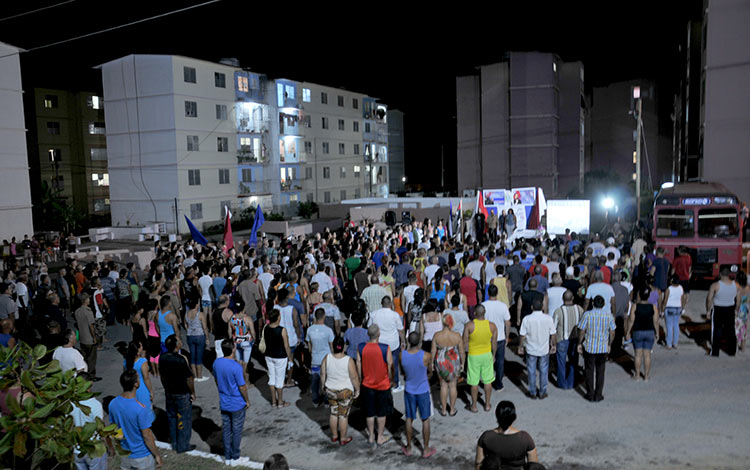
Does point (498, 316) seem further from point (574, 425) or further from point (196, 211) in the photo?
point (196, 211)

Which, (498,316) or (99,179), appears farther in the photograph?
(99,179)

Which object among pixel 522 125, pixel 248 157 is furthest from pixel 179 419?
pixel 522 125

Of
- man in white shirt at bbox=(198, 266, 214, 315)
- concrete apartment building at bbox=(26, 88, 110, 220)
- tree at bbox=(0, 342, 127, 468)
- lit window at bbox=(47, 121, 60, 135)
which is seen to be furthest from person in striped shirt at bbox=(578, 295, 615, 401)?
lit window at bbox=(47, 121, 60, 135)

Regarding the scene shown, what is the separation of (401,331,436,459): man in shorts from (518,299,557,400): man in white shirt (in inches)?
90.2

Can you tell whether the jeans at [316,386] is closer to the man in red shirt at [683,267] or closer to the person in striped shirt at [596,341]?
the person in striped shirt at [596,341]

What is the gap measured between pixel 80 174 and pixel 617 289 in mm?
58802

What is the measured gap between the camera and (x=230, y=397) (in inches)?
299

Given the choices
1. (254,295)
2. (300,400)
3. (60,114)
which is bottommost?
(300,400)

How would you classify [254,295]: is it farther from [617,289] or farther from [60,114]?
[60,114]

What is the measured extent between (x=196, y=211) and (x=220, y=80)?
11.0m

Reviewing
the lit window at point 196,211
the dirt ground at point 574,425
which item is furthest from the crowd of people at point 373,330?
the lit window at point 196,211

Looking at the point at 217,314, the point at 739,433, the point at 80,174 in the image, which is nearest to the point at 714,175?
the point at 739,433

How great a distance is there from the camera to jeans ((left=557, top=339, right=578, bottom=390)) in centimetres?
993

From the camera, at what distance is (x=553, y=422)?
884cm
